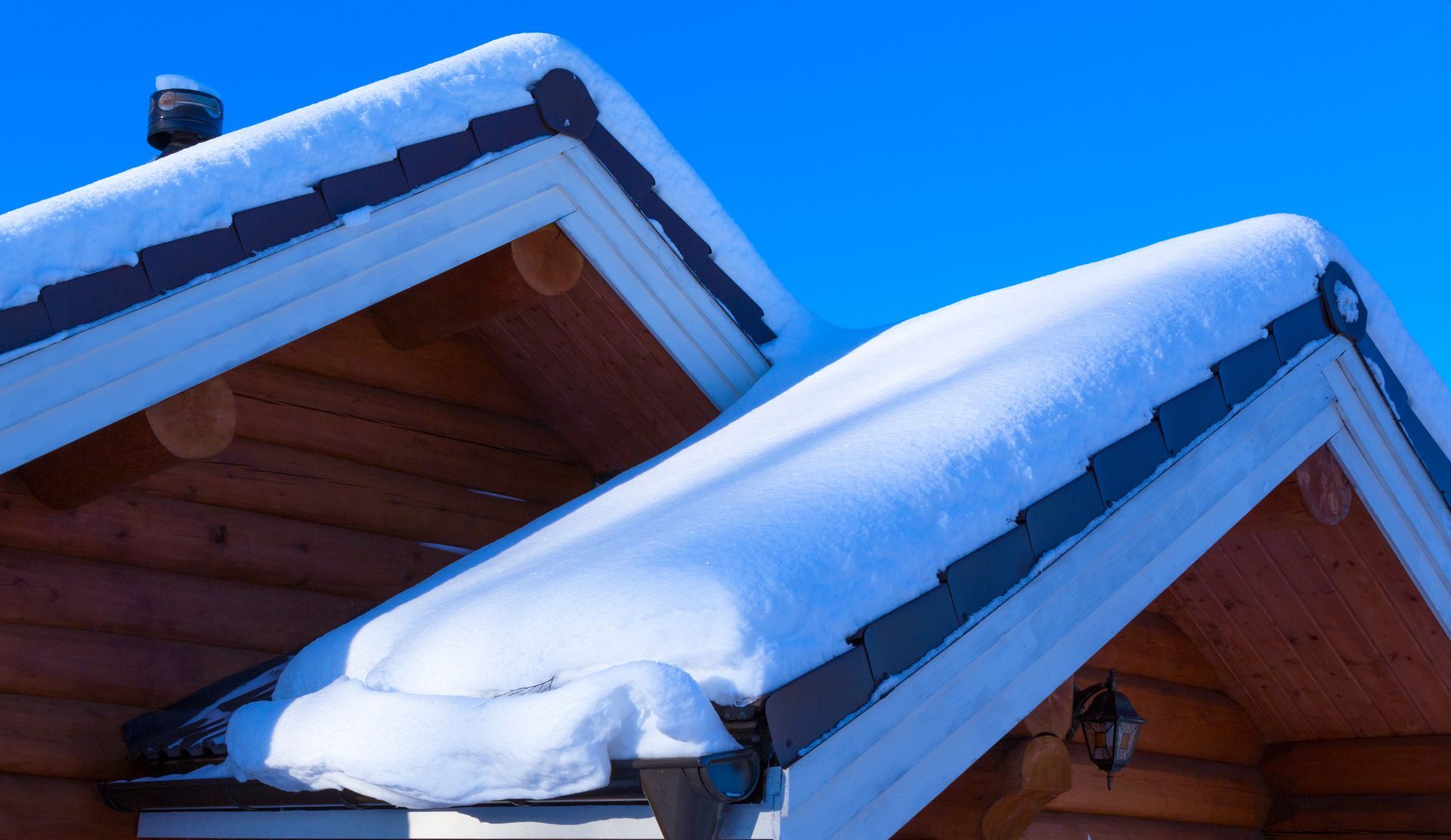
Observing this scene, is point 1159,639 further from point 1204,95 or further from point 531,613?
point 1204,95

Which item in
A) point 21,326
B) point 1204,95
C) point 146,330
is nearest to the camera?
point 21,326

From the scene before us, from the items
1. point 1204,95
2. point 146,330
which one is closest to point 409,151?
point 146,330

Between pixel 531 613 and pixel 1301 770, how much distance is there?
3.98m

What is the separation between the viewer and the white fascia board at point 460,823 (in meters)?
1.64

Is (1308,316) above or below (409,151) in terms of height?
below

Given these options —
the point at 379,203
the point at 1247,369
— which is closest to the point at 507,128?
the point at 379,203

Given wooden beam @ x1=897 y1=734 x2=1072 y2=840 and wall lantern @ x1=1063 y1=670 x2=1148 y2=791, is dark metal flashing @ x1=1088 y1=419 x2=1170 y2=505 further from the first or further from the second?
wall lantern @ x1=1063 y1=670 x2=1148 y2=791

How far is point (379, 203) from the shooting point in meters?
3.03

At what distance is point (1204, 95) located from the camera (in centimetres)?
2092

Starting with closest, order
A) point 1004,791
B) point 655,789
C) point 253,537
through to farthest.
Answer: point 655,789 < point 1004,791 < point 253,537

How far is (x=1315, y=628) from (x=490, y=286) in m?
2.99

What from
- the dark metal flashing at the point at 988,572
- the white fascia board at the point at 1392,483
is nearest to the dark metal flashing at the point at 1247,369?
the white fascia board at the point at 1392,483

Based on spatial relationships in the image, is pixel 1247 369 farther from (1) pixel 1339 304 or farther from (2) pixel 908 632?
(2) pixel 908 632

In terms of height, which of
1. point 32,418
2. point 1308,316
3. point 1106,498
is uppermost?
point 32,418
